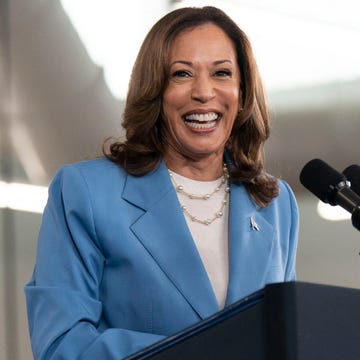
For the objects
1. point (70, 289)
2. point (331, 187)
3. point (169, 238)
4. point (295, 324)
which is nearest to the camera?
point (295, 324)

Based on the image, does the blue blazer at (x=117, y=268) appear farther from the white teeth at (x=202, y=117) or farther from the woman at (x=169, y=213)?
the white teeth at (x=202, y=117)

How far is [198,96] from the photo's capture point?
1965 mm

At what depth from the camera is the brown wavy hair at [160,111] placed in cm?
200

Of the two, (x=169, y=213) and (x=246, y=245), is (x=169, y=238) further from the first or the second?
(x=246, y=245)

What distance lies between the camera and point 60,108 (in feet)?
11.9

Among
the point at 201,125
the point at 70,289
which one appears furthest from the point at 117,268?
the point at 201,125

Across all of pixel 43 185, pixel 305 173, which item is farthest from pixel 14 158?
pixel 305 173

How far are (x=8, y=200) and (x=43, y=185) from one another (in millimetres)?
138

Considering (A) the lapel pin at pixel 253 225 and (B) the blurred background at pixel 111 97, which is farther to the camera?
(B) the blurred background at pixel 111 97

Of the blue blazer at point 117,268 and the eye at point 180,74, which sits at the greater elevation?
the eye at point 180,74

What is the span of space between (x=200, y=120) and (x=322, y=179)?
0.55 meters

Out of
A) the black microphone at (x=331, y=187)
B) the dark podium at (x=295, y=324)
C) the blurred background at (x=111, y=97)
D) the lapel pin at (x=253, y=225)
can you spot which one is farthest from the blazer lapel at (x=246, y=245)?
the blurred background at (x=111, y=97)

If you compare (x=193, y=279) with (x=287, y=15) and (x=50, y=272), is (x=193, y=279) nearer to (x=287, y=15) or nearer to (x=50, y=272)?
(x=50, y=272)

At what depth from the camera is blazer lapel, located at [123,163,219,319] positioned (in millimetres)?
1831
